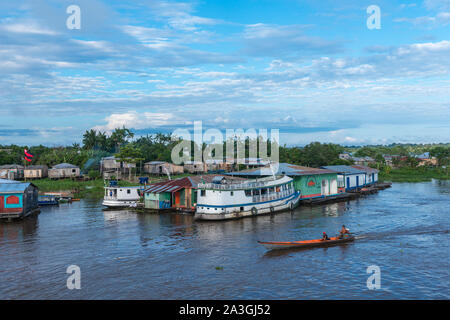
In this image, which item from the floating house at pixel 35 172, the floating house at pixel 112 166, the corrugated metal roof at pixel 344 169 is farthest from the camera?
the floating house at pixel 112 166

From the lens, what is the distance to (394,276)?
21.6m

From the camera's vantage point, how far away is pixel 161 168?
80.9 m

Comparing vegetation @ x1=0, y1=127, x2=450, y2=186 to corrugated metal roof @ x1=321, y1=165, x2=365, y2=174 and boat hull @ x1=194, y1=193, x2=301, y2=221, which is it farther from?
boat hull @ x1=194, y1=193, x2=301, y2=221

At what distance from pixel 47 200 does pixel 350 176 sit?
44.4m

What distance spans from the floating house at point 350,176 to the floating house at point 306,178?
5.02 m

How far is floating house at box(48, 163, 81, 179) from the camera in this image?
73.8m

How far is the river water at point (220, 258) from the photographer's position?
19828mm

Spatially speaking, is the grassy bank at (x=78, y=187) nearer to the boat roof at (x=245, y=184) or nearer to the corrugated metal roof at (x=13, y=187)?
the corrugated metal roof at (x=13, y=187)

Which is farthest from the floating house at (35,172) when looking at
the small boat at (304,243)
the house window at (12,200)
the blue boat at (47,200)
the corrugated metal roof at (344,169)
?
the small boat at (304,243)

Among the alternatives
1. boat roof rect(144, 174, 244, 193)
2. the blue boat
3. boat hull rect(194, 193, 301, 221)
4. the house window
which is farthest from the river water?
the blue boat

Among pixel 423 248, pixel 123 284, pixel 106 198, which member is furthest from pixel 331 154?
pixel 123 284

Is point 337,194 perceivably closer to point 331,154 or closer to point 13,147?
Result: point 331,154

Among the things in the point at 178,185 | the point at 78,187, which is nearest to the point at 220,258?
the point at 178,185

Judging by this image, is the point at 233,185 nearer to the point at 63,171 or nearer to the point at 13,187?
the point at 13,187
